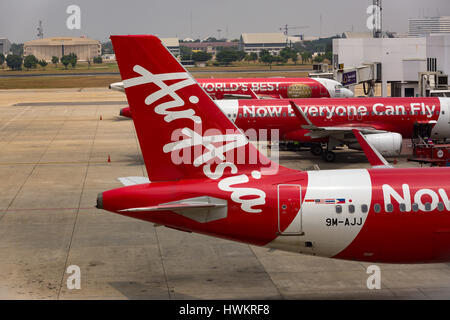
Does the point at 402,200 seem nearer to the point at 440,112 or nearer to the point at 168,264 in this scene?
the point at 168,264

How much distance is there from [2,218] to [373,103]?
27320 mm

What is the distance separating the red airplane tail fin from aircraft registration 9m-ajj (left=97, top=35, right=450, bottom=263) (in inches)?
1.1

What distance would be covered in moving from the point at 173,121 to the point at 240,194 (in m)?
2.77

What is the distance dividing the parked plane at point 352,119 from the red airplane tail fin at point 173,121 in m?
26.9

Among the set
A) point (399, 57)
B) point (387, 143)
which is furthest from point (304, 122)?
point (399, 57)

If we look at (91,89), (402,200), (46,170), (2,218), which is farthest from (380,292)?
(91,89)

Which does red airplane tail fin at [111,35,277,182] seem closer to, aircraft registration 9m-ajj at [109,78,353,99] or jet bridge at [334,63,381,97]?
aircraft registration 9m-ajj at [109,78,353,99]

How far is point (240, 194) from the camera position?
18406mm

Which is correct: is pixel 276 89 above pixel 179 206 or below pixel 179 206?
above

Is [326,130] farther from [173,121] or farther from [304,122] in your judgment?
[173,121]

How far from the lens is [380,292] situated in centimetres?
2027

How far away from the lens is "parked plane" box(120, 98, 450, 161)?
152 feet

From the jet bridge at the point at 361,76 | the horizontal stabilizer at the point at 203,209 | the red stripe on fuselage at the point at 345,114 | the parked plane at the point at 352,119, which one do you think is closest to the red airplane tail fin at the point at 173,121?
the horizontal stabilizer at the point at 203,209

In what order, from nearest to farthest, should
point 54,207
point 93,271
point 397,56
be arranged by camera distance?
point 93,271, point 54,207, point 397,56
